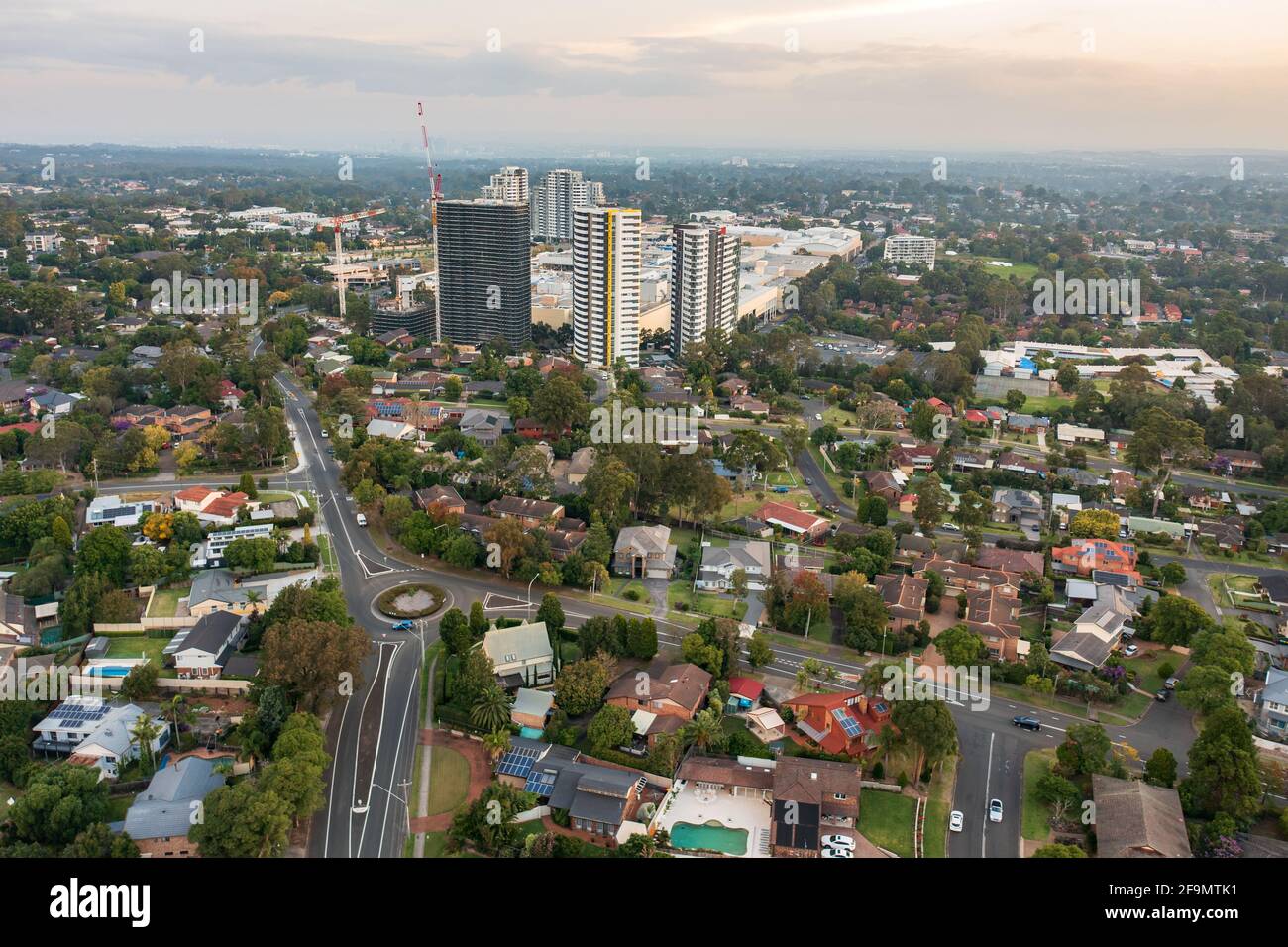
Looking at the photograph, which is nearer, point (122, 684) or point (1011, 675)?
point (122, 684)

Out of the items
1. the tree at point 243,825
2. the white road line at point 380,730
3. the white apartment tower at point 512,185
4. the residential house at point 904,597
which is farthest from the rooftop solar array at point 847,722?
the white apartment tower at point 512,185

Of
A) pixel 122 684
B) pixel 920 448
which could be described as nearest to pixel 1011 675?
pixel 920 448

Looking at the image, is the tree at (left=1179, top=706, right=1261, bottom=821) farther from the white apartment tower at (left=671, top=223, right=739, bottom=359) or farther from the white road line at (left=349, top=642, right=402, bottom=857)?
the white apartment tower at (left=671, top=223, right=739, bottom=359)

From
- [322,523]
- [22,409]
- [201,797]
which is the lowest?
[201,797]

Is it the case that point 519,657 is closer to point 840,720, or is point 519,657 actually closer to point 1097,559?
point 840,720

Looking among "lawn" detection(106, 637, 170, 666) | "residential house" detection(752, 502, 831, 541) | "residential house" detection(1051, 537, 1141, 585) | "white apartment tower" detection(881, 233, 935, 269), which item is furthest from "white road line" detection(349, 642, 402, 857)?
"white apartment tower" detection(881, 233, 935, 269)

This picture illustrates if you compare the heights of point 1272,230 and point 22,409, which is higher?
point 1272,230

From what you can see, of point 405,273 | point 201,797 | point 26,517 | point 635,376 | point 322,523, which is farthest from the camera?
point 405,273
